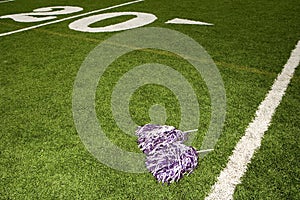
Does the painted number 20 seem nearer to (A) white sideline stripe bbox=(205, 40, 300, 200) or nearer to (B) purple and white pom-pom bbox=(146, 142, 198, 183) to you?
(A) white sideline stripe bbox=(205, 40, 300, 200)

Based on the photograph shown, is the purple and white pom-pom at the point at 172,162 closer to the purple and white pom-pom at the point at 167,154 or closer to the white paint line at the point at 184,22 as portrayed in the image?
the purple and white pom-pom at the point at 167,154

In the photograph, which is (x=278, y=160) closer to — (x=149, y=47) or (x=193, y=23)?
(x=149, y=47)

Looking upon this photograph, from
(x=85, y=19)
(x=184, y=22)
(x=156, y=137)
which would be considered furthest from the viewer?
(x=85, y=19)

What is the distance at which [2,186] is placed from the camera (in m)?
1.54

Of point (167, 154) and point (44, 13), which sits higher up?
point (167, 154)

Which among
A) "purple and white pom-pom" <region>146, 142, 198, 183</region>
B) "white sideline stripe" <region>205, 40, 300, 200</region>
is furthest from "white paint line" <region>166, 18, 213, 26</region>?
"purple and white pom-pom" <region>146, 142, 198, 183</region>

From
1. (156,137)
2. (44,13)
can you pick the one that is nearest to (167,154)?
(156,137)

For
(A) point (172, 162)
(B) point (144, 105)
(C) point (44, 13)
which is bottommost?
(C) point (44, 13)

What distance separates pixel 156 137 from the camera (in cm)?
170

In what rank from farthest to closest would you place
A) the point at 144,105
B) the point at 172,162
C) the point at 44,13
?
the point at 44,13, the point at 144,105, the point at 172,162

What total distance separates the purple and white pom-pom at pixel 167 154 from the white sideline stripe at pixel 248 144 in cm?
17

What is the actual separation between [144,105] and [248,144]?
79 centimetres

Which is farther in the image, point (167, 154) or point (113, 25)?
point (113, 25)

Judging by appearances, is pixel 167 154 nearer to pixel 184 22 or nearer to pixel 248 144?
pixel 248 144
